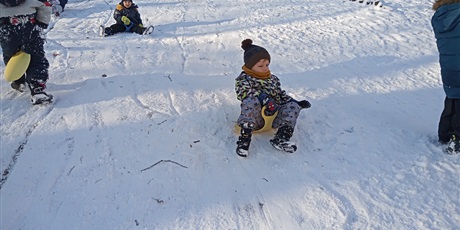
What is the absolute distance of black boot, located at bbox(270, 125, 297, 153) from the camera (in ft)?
11.1

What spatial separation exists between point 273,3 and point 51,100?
6.82m

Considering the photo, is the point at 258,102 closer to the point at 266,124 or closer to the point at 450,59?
the point at 266,124

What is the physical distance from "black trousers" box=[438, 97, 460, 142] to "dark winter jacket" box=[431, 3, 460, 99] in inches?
4.0

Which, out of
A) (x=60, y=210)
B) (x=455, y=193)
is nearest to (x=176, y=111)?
(x=60, y=210)

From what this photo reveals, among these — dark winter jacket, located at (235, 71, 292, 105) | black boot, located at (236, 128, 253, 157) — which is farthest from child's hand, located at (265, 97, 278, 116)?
black boot, located at (236, 128, 253, 157)

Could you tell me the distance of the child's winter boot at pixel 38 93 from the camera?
423 cm

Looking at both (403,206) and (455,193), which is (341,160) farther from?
(455,193)

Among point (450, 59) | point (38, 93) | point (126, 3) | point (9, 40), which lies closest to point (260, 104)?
point (450, 59)

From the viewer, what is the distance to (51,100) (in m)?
4.35

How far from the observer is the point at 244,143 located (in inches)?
132

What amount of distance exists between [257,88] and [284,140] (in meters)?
0.63

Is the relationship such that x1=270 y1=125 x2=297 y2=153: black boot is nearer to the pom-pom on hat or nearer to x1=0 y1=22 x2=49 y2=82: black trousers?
the pom-pom on hat

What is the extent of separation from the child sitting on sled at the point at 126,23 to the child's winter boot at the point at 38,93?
2.92 metres

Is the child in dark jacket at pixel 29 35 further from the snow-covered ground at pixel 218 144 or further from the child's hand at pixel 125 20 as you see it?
the child's hand at pixel 125 20
